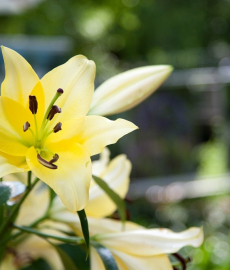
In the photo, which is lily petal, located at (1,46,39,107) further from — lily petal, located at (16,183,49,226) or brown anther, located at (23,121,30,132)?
lily petal, located at (16,183,49,226)

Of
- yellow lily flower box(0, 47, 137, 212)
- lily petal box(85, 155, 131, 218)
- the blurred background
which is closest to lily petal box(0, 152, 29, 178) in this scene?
yellow lily flower box(0, 47, 137, 212)

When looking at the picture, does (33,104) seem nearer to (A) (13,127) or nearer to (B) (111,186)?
(A) (13,127)

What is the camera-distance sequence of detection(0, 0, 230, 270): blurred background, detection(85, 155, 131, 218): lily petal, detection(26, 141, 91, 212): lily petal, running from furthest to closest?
detection(0, 0, 230, 270): blurred background → detection(85, 155, 131, 218): lily petal → detection(26, 141, 91, 212): lily petal

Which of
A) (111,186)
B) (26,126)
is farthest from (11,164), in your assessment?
(111,186)

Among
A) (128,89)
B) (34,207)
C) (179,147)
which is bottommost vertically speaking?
(179,147)

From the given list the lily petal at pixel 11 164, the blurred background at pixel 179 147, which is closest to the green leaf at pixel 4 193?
the lily petal at pixel 11 164

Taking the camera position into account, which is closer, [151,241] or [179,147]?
[151,241]

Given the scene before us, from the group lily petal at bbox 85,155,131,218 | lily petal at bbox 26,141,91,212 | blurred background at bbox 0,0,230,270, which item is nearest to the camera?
lily petal at bbox 26,141,91,212

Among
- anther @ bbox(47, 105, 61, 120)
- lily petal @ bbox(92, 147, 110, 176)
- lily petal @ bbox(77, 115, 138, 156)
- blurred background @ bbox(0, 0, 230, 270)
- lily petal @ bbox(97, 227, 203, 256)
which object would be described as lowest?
blurred background @ bbox(0, 0, 230, 270)
